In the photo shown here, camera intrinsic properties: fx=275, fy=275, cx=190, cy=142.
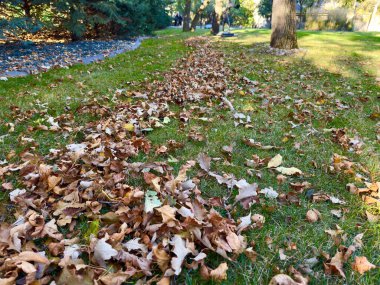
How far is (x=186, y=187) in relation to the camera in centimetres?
201

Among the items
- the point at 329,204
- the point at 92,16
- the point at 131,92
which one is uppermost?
the point at 92,16

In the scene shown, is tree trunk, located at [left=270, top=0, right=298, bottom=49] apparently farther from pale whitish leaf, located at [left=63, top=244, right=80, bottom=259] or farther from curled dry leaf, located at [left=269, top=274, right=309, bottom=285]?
pale whitish leaf, located at [left=63, top=244, right=80, bottom=259]

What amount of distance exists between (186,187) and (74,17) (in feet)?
34.0

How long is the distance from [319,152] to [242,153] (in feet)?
2.49

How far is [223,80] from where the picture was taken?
17.8 feet

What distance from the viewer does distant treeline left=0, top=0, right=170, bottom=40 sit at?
7.84 metres

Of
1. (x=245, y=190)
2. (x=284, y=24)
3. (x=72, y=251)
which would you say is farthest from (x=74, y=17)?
(x=72, y=251)

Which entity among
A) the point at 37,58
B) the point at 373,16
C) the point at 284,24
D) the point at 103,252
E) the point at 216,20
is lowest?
the point at 103,252

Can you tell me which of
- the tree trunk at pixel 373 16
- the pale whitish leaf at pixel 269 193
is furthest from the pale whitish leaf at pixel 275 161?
the tree trunk at pixel 373 16

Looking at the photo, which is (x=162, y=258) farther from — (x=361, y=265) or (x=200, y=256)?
(x=361, y=265)

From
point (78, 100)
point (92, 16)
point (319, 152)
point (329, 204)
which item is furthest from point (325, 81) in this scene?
point (92, 16)

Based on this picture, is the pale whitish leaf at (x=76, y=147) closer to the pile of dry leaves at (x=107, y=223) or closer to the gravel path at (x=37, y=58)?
the pile of dry leaves at (x=107, y=223)

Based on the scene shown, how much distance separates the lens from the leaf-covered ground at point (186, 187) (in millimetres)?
1429

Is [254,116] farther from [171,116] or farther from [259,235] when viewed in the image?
[259,235]
